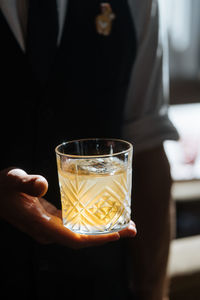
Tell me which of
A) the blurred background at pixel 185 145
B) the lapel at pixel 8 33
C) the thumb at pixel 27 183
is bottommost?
the blurred background at pixel 185 145

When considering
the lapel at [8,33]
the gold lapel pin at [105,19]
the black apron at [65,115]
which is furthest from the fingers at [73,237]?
the gold lapel pin at [105,19]

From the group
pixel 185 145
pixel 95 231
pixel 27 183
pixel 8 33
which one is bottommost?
pixel 185 145

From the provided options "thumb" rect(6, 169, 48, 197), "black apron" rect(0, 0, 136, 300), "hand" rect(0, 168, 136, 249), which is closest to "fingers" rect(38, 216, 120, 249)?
"hand" rect(0, 168, 136, 249)

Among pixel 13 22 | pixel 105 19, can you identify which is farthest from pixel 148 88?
pixel 13 22

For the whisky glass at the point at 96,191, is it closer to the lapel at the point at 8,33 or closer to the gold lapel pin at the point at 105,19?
the lapel at the point at 8,33

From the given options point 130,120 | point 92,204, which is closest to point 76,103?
point 130,120

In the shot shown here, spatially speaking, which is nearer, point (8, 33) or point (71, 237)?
point (71, 237)

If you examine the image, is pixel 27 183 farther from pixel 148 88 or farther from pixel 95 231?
pixel 148 88
